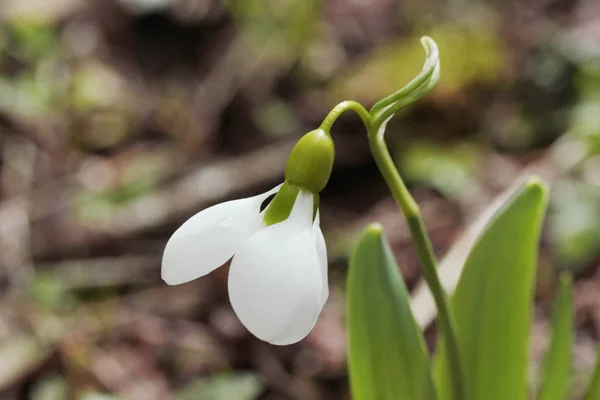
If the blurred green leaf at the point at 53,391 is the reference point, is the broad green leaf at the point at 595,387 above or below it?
above

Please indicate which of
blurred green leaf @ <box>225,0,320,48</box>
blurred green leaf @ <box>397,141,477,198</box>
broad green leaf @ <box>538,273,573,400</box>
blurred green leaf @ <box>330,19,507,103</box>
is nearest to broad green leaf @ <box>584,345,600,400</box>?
broad green leaf @ <box>538,273,573,400</box>

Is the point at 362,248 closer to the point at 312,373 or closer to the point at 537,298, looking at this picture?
the point at 312,373

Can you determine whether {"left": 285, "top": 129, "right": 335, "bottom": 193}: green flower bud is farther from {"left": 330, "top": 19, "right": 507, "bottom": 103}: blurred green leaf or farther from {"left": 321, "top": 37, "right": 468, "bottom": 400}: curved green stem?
{"left": 330, "top": 19, "right": 507, "bottom": 103}: blurred green leaf

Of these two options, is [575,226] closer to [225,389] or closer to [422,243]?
[225,389]

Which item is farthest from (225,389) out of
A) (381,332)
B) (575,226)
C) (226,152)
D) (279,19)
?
(279,19)

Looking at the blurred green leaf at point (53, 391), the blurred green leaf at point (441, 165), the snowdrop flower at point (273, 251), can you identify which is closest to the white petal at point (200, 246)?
the snowdrop flower at point (273, 251)

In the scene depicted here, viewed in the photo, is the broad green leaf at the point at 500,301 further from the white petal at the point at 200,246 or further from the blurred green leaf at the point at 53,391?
the blurred green leaf at the point at 53,391
